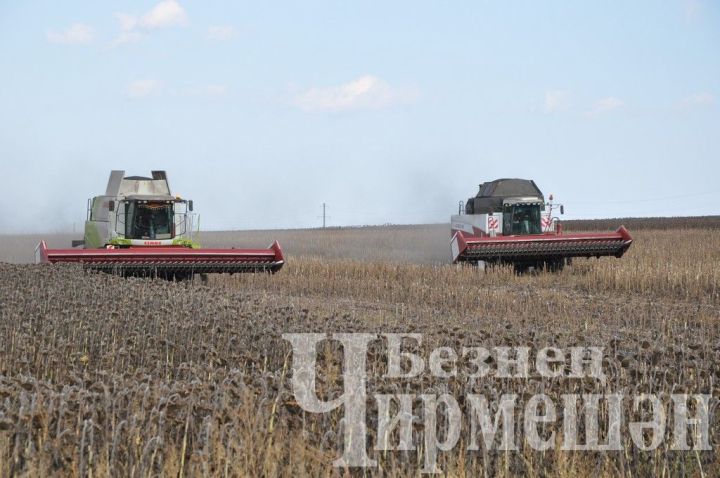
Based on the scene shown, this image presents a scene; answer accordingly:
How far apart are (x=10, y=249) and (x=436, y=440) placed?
36.1 metres

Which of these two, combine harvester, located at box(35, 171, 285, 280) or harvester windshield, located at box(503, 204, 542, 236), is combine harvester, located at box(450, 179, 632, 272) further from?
combine harvester, located at box(35, 171, 285, 280)

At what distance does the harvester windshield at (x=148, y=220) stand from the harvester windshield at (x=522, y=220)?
7.35 meters

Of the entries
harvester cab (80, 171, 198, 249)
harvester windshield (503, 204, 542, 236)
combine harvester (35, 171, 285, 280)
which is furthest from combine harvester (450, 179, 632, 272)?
harvester cab (80, 171, 198, 249)

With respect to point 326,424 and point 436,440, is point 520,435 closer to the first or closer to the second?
point 436,440

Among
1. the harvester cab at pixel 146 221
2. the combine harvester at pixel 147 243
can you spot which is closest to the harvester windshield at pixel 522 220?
the combine harvester at pixel 147 243

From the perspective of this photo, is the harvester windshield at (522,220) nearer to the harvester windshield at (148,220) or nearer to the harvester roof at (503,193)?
the harvester roof at (503,193)

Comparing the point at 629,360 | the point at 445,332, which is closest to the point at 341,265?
the point at 445,332

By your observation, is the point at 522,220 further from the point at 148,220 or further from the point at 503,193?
the point at 148,220

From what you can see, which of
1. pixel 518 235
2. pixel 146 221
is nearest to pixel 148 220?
pixel 146 221

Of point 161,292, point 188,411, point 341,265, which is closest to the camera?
point 188,411

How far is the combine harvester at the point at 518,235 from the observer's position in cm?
1956

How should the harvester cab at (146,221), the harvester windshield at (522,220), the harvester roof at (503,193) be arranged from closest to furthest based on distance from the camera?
the harvester cab at (146,221) < the harvester windshield at (522,220) < the harvester roof at (503,193)

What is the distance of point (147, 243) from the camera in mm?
18562

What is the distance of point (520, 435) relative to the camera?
562 cm
